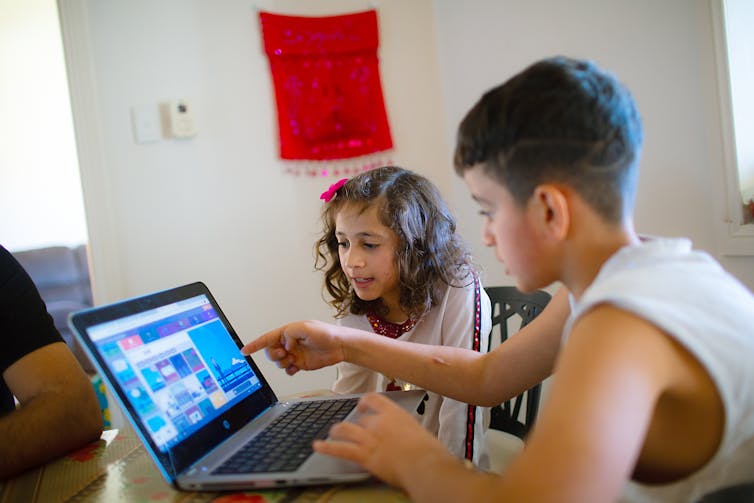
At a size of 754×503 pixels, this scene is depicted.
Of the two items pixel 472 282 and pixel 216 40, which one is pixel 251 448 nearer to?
pixel 472 282

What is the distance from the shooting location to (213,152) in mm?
2258

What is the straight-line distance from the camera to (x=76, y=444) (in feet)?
3.27

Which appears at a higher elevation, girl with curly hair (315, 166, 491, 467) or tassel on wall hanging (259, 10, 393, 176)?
tassel on wall hanging (259, 10, 393, 176)

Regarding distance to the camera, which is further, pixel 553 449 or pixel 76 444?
pixel 76 444

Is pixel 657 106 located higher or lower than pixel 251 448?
higher

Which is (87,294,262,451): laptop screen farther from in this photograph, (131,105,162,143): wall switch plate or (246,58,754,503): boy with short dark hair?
(131,105,162,143): wall switch plate

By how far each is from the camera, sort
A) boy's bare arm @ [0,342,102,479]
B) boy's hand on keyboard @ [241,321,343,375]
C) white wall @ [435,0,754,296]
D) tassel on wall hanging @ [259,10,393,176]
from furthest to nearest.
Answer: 1. tassel on wall hanging @ [259,10,393,176]
2. white wall @ [435,0,754,296]
3. boy's hand on keyboard @ [241,321,343,375]
4. boy's bare arm @ [0,342,102,479]

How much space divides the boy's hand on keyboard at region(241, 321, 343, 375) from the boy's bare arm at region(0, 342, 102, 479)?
294mm

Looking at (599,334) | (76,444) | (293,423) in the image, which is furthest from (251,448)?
(599,334)

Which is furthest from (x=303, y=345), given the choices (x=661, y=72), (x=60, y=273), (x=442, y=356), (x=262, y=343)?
(x=60, y=273)

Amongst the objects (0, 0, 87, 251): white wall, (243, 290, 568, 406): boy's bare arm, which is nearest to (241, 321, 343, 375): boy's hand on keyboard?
(243, 290, 568, 406): boy's bare arm

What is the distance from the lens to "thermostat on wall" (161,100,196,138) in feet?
7.24

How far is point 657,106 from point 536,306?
82cm

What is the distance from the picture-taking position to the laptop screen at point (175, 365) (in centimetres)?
77
